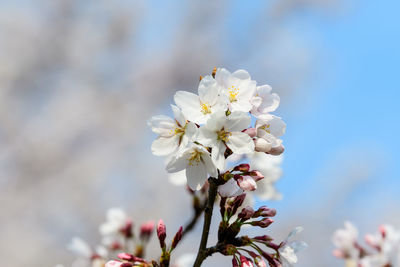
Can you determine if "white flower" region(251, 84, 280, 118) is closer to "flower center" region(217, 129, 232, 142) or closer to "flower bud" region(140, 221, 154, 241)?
"flower center" region(217, 129, 232, 142)

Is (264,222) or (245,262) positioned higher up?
(264,222)

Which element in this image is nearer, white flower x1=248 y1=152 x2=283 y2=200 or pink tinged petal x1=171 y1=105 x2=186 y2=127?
pink tinged petal x1=171 y1=105 x2=186 y2=127

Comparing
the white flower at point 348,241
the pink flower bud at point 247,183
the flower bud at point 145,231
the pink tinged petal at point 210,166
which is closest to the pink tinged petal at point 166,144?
the pink tinged petal at point 210,166

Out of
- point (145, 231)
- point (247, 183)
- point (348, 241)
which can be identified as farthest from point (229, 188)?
point (348, 241)

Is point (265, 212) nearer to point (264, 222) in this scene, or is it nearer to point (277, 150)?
point (264, 222)

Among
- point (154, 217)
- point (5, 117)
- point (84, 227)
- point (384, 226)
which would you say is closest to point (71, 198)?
point (84, 227)

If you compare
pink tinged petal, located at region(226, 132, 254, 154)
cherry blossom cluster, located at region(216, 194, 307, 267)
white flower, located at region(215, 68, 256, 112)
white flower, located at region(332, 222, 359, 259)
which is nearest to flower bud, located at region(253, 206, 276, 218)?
cherry blossom cluster, located at region(216, 194, 307, 267)
